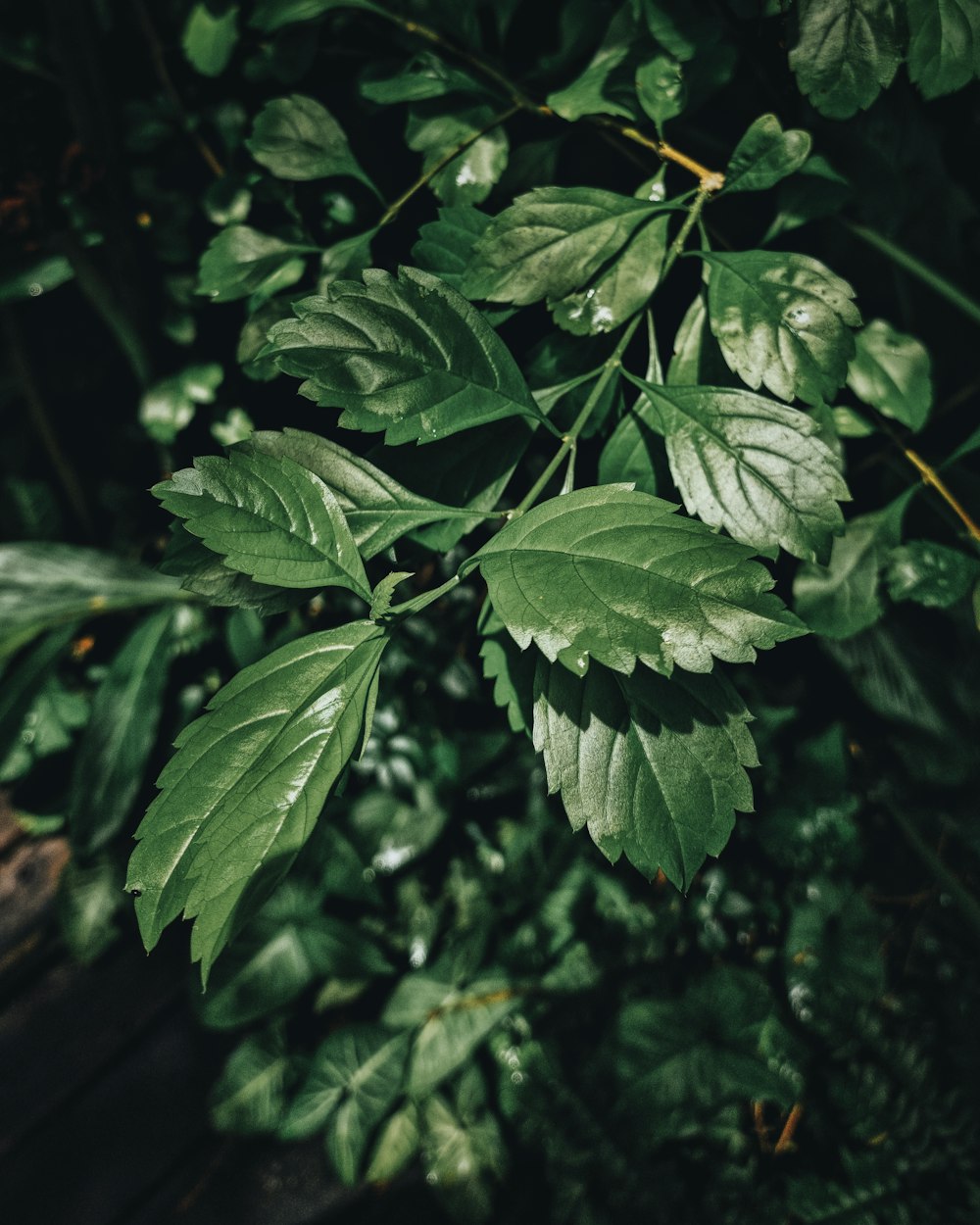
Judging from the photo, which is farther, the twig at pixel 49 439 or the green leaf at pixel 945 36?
the twig at pixel 49 439

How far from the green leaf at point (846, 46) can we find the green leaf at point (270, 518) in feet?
1.72

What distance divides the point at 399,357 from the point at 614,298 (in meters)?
0.22

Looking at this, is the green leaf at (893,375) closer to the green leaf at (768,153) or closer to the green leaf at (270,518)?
the green leaf at (768,153)

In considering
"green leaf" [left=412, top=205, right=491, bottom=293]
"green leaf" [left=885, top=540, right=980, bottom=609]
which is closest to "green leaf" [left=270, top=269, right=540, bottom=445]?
"green leaf" [left=412, top=205, right=491, bottom=293]

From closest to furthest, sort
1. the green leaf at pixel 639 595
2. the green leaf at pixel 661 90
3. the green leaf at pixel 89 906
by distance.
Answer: the green leaf at pixel 639 595 → the green leaf at pixel 661 90 → the green leaf at pixel 89 906

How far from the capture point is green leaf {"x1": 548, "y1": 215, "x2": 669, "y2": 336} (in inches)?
27.6

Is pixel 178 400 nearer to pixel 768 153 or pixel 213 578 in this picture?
pixel 213 578

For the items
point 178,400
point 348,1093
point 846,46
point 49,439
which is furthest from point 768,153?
point 348,1093

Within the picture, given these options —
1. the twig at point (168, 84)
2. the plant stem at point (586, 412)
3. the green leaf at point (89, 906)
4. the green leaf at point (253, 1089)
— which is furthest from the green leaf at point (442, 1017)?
the twig at point (168, 84)

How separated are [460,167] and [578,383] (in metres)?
0.29

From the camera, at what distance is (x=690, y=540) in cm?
54

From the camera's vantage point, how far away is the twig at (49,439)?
1396 millimetres

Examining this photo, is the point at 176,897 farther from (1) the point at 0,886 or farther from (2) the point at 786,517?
(1) the point at 0,886

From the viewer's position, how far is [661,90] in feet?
2.38
